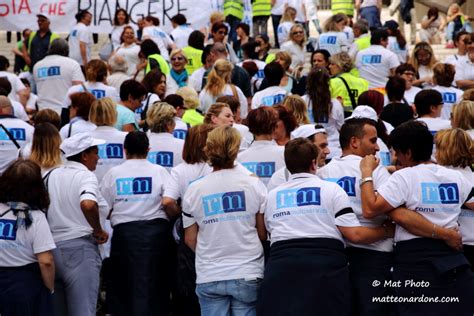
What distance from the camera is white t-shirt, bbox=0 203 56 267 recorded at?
8391 millimetres

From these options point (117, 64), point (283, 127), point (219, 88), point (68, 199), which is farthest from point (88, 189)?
point (117, 64)

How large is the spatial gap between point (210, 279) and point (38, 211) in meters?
1.39

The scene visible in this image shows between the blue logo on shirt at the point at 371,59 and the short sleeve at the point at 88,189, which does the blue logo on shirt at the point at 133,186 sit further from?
the blue logo on shirt at the point at 371,59

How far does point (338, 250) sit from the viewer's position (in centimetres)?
800

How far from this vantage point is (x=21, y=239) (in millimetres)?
8391

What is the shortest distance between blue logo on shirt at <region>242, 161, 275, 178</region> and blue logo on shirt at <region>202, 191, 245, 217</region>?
1.09 meters

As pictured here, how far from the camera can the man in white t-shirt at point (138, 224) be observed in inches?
372

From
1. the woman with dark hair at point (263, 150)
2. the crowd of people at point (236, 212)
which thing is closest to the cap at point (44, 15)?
the crowd of people at point (236, 212)

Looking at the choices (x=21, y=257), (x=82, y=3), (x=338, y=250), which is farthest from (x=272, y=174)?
(x=82, y=3)

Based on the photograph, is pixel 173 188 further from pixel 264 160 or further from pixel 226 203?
pixel 226 203

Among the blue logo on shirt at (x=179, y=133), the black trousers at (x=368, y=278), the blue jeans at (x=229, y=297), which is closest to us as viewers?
the black trousers at (x=368, y=278)

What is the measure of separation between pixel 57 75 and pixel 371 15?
953cm

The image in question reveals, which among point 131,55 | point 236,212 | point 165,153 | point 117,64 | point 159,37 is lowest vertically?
point 236,212

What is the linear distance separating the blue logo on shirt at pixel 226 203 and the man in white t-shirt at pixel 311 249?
402mm
